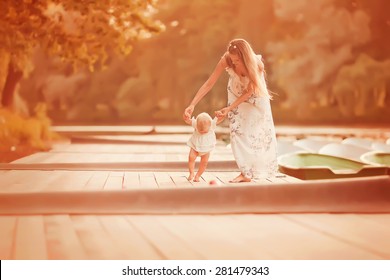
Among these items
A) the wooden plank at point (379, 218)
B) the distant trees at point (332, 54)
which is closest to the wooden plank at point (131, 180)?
the wooden plank at point (379, 218)

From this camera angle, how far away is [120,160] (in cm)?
406

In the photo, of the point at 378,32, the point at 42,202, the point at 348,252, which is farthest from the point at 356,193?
the point at 378,32

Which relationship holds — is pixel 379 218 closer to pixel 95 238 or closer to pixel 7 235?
pixel 95 238

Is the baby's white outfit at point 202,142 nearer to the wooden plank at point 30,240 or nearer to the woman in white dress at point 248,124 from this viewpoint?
the woman in white dress at point 248,124

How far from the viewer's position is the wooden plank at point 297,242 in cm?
217

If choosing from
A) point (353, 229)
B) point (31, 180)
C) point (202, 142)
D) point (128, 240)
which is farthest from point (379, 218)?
point (31, 180)

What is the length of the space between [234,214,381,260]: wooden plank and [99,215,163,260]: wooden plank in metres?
0.41

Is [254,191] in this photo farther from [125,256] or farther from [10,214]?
[10,214]

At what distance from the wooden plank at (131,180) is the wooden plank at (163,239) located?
0.32 m

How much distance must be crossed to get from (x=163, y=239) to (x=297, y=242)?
0.48 meters

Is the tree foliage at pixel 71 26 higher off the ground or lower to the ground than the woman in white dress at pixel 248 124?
higher

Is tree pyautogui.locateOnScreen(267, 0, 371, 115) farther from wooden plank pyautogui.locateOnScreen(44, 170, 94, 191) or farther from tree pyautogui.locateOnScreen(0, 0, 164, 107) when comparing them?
wooden plank pyautogui.locateOnScreen(44, 170, 94, 191)

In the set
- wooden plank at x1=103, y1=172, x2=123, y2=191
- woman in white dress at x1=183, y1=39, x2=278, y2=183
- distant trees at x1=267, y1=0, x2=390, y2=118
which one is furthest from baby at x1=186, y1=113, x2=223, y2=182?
distant trees at x1=267, y1=0, x2=390, y2=118

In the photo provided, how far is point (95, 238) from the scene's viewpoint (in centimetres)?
229
